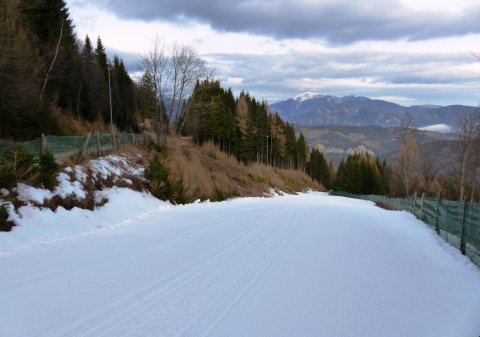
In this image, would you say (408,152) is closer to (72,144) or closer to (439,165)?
(439,165)

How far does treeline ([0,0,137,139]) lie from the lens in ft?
109

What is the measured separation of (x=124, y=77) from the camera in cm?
A: 8644

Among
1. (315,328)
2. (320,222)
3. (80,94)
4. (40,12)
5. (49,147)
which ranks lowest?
(320,222)

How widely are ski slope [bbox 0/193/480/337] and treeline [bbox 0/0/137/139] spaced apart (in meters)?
23.9

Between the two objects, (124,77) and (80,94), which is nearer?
(80,94)

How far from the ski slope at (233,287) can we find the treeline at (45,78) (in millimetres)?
23877

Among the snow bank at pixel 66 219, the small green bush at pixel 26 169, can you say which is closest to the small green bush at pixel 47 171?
the small green bush at pixel 26 169

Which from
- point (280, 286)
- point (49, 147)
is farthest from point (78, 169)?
point (280, 286)

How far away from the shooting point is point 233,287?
7.43m

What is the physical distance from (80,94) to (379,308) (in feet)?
188

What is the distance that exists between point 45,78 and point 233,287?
141ft

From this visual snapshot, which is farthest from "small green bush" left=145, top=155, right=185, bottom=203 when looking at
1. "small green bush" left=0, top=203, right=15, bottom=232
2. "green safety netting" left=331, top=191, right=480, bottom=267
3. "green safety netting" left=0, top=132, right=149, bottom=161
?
"green safety netting" left=331, top=191, right=480, bottom=267

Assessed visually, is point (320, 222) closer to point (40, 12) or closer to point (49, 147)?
point (49, 147)

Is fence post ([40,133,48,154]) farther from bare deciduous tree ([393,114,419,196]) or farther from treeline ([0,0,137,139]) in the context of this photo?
bare deciduous tree ([393,114,419,196])
